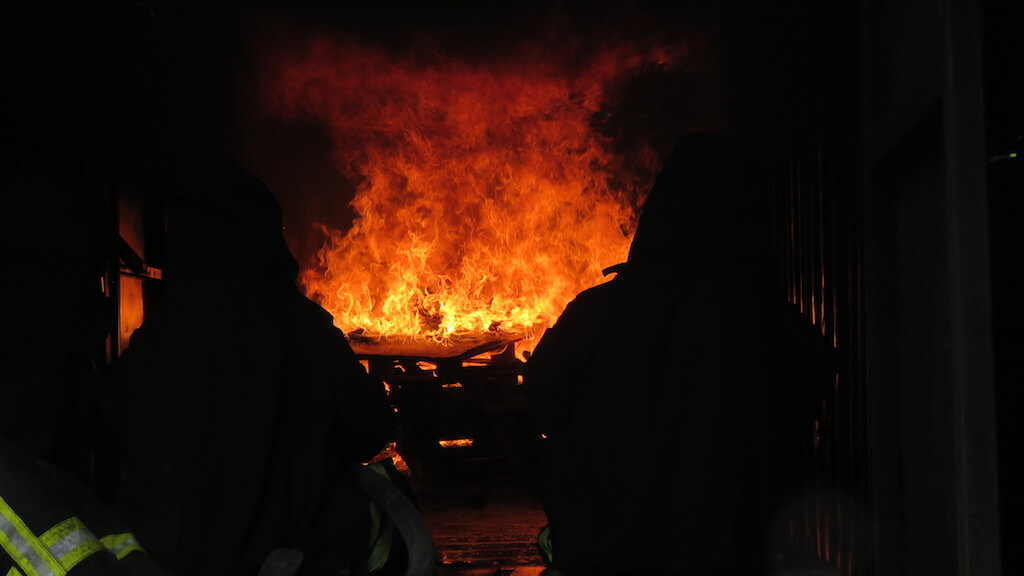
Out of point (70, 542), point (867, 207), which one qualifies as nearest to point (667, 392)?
point (867, 207)

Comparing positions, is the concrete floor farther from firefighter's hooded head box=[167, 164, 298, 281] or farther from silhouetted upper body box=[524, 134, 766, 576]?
firefighter's hooded head box=[167, 164, 298, 281]

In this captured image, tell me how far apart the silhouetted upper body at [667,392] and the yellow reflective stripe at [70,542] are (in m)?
1.53

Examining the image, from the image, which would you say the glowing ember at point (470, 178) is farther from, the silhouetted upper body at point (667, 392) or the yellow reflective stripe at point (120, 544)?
the yellow reflective stripe at point (120, 544)

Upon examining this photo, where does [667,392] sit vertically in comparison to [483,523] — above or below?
above

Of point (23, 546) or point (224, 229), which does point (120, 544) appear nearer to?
point (23, 546)

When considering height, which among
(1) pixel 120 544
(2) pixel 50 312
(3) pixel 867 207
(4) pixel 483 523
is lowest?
(4) pixel 483 523

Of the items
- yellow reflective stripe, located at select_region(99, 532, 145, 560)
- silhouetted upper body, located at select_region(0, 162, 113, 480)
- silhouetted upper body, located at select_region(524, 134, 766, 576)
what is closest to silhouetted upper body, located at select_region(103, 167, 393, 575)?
silhouetted upper body, located at select_region(0, 162, 113, 480)

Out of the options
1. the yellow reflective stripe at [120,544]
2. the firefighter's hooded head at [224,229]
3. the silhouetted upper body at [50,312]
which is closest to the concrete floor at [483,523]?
the silhouetted upper body at [50,312]

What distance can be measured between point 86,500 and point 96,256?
8.06 feet

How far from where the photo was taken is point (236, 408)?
2383 mm

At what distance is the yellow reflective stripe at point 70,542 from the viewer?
1.11 metres

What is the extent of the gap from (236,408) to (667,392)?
1356 mm

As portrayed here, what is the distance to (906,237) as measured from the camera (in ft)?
7.07

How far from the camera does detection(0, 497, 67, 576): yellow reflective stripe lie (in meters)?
1.10
